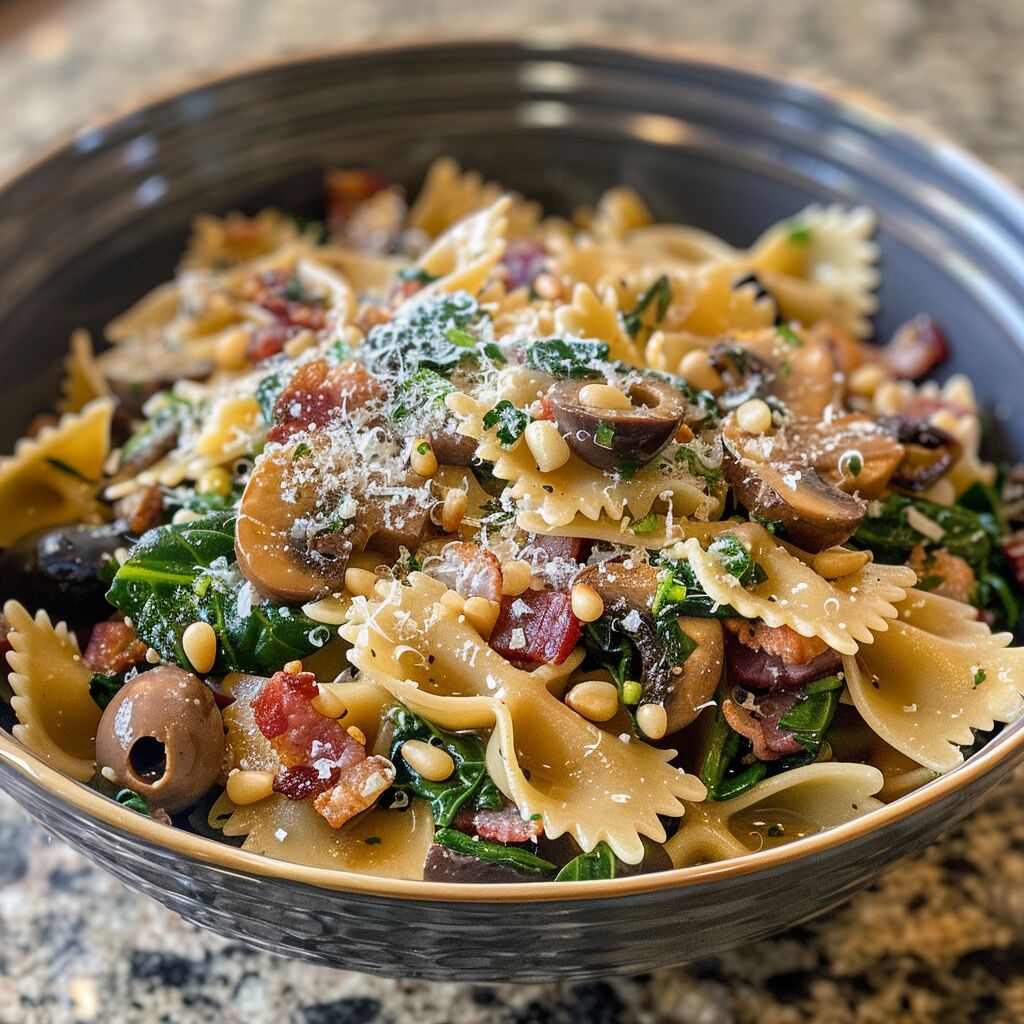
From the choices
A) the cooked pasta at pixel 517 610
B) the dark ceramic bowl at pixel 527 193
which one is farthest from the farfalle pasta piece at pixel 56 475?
the dark ceramic bowl at pixel 527 193

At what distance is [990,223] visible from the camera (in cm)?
393

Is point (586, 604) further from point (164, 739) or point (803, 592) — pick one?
point (164, 739)

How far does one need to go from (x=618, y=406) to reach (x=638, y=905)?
3.92 ft

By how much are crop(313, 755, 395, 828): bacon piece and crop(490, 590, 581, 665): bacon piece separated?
1.38 feet

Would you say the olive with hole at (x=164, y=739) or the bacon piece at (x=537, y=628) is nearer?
the olive with hole at (x=164, y=739)

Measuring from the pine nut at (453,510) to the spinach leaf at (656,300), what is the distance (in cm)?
109

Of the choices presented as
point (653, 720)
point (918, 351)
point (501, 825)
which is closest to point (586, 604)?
point (653, 720)

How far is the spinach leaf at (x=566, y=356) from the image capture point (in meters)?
2.91

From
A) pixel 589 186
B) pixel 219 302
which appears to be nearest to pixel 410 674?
pixel 219 302

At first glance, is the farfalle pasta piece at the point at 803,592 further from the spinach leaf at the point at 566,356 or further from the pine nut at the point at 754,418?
the spinach leaf at the point at 566,356

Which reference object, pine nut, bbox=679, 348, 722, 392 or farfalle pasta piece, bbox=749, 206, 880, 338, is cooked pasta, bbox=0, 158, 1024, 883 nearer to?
pine nut, bbox=679, 348, 722, 392

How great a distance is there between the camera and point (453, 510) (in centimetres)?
285

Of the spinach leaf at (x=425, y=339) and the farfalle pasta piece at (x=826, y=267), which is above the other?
the spinach leaf at (x=425, y=339)

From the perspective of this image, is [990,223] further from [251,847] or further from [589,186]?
[251,847]
